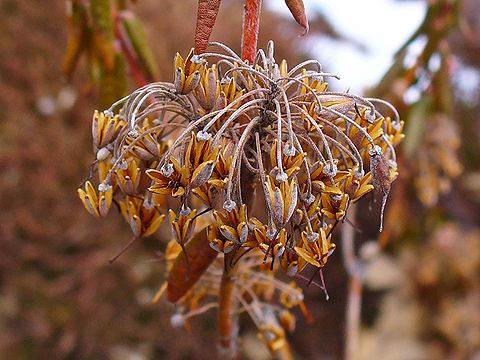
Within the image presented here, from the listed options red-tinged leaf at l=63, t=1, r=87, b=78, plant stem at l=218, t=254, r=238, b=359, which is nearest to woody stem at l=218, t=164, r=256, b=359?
plant stem at l=218, t=254, r=238, b=359

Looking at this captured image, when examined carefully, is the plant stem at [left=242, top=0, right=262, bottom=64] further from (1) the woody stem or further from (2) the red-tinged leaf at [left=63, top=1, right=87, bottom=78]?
(2) the red-tinged leaf at [left=63, top=1, right=87, bottom=78]

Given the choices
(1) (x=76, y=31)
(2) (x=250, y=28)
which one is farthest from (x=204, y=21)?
(1) (x=76, y=31)

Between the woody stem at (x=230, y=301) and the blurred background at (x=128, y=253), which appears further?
the blurred background at (x=128, y=253)

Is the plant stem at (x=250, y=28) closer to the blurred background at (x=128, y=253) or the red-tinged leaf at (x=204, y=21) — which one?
the red-tinged leaf at (x=204, y=21)

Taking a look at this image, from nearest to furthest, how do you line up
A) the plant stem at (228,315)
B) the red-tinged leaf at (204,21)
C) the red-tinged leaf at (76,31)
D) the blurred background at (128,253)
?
the red-tinged leaf at (204,21), the plant stem at (228,315), the red-tinged leaf at (76,31), the blurred background at (128,253)

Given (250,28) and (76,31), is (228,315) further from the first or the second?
(76,31)

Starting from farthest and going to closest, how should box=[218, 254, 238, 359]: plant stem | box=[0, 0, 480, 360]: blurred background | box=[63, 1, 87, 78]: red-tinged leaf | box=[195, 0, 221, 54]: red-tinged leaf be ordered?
box=[0, 0, 480, 360]: blurred background
box=[63, 1, 87, 78]: red-tinged leaf
box=[218, 254, 238, 359]: plant stem
box=[195, 0, 221, 54]: red-tinged leaf

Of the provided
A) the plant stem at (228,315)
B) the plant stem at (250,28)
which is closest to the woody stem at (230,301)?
the plant stem at (228,315)
